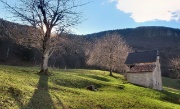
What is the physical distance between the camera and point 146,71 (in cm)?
6681

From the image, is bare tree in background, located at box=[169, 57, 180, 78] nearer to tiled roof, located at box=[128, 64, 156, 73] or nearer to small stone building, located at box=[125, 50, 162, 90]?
small stone building, located at box=[125, 50, 162, 90]

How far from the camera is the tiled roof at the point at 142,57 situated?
7462cm

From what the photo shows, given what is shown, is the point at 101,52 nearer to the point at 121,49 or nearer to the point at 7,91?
the point at 121,49

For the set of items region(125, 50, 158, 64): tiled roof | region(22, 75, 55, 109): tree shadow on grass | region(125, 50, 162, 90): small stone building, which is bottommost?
region(22, 75, 55, 109): tree shadow on grass

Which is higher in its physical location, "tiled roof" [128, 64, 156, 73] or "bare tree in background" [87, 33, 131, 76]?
"bare tree in background" [87, 33, 131, 76]

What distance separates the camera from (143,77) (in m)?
Answer: 67.0

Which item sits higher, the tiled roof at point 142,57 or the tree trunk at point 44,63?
the tiled roof at point 142,57

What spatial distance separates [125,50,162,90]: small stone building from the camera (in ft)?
218

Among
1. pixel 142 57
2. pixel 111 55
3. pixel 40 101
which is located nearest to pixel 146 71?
pixel 142 57

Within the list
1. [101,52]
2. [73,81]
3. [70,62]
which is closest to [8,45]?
[70,62]

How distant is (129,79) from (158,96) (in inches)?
846

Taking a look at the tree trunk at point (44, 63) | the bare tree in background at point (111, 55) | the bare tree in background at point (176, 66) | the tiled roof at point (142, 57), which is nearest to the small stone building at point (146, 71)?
the tiled roof at point (142, 57)

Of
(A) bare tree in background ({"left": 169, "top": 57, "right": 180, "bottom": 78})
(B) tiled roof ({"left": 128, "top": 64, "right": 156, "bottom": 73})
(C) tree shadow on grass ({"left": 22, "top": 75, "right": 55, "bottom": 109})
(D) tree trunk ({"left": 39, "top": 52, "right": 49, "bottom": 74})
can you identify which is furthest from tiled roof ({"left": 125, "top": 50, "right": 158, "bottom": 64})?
(C) tree shadow on grass ({"left": 22, "top": 75, "right": 55, "bottom": 109})

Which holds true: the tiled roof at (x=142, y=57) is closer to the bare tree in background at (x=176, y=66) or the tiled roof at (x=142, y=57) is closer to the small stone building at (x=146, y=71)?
the small stone building at (x=146, y=71)
